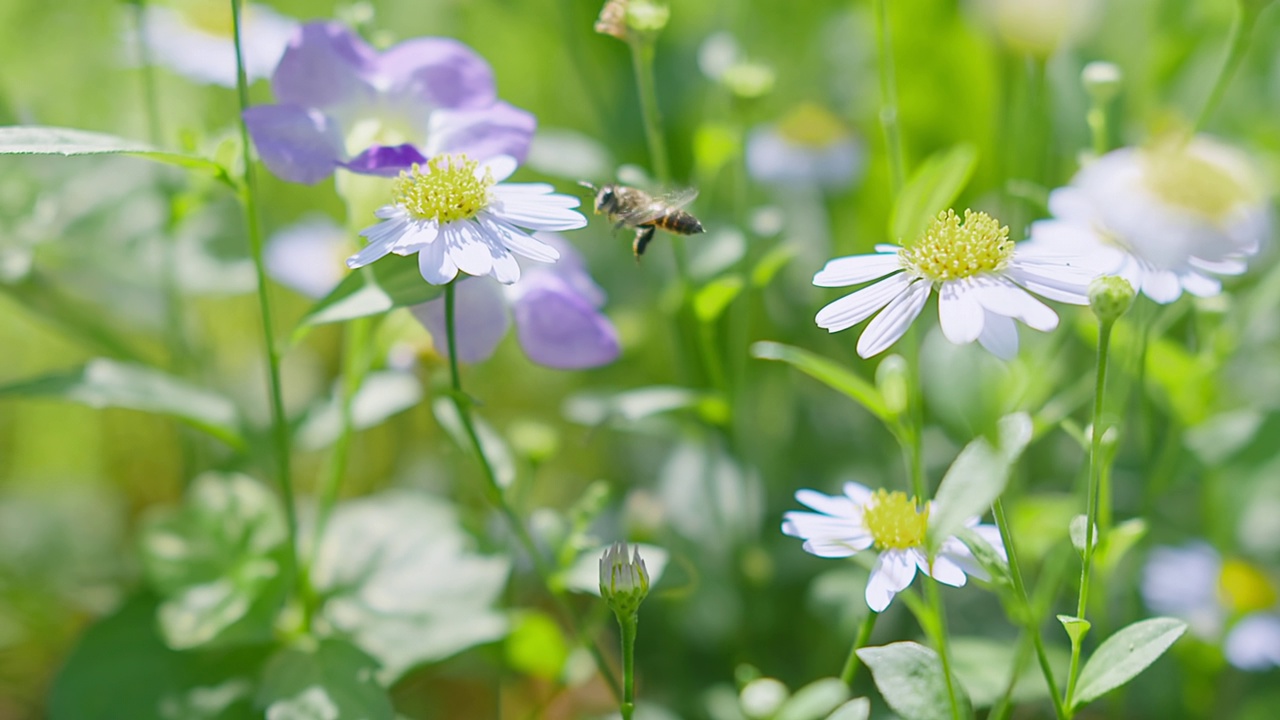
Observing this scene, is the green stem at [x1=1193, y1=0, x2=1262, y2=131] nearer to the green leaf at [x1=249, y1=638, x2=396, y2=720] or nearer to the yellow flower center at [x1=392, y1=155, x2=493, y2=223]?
the yellow flower center at [x1=392, y1=155, x2=493, y2=223]

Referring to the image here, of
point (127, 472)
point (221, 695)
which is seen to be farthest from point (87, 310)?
point (221, 695)

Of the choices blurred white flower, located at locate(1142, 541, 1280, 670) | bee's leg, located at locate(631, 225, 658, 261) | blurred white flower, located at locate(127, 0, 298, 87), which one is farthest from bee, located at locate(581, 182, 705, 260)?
blurred white flower, located at locate(1142, 541, 1280, 670)

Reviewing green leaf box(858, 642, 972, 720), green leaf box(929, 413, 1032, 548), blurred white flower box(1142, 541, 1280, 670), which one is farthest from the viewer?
blurred white flower box(1142, 541, 1280, 670)

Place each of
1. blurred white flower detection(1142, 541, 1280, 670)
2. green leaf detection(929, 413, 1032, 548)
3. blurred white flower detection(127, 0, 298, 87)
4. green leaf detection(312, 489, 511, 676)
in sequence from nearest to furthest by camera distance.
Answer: green leaf detection(929, 413, 1032, 548)
green leaf detection(312, 489, 511, 676)
blurred white flower detection(1142, 541, 1280, 670)
blurred white flower detection(127, 0, 298, 87)

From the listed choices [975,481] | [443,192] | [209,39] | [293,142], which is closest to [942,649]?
[975,481]

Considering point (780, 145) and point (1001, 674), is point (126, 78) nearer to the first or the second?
point (780, 145)

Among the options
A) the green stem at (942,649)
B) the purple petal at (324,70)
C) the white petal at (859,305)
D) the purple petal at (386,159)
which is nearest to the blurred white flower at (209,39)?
the purple petal at (324,70)

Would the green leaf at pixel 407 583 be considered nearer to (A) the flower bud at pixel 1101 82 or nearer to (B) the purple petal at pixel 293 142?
(B) the purple petal at pixel 293 142
